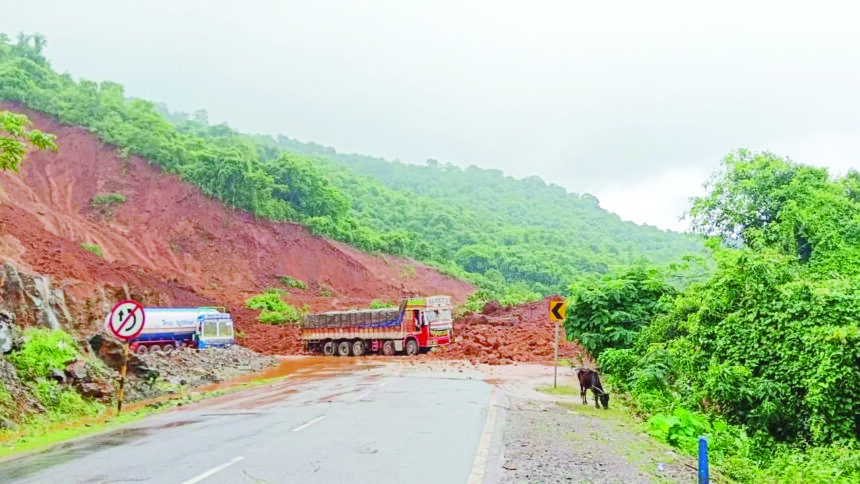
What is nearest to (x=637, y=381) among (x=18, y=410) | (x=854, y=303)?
(x=854, y=303)

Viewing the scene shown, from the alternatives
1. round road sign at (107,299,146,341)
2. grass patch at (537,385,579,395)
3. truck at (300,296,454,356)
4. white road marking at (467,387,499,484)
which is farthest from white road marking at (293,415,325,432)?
truck at (300,296,454,356)

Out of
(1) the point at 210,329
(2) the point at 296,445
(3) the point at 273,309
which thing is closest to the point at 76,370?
(2) the point at 296,445

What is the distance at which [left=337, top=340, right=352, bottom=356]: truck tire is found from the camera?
127ft

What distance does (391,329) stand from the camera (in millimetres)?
36188

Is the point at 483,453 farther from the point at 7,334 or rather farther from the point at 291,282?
the point at 291,282

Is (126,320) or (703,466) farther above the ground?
(126,320)

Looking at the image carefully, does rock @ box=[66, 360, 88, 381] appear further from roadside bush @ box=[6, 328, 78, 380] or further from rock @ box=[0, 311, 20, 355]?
rock @ box=[0, 311, 20, 355]

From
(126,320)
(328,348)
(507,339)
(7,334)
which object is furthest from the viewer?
(328,348)

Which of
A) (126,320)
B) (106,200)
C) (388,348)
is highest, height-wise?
(106,200)

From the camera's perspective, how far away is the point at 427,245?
280ft

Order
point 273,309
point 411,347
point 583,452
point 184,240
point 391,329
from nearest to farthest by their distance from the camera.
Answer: point 583,452 → point 411,347 → point 391,329 → point 273,309 → point 184,240

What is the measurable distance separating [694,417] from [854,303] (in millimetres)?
4134

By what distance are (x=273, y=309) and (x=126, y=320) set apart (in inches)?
1557

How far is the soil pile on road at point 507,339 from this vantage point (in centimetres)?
3250
